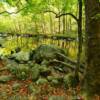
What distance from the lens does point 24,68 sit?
11352mm

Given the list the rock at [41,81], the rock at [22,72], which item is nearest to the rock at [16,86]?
the rock at [41,81]

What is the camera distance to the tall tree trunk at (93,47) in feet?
21.6

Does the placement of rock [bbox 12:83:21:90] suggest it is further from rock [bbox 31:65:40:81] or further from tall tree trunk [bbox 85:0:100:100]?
tall tree trunk [bbox 85:0:100:100]

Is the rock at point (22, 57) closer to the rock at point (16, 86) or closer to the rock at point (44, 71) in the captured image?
the rock at point (44, 71)

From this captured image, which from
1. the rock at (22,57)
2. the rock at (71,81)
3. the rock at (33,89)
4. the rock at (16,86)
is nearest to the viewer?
the rock at (33,89)

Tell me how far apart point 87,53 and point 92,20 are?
3.09 feet

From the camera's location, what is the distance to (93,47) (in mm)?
6621

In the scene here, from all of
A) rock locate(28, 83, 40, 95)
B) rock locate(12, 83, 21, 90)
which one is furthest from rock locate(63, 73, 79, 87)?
rock locate(12, 83, 21, 90)

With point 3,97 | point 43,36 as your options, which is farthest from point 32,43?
point 3,97

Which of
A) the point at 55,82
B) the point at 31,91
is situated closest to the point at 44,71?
the point at 55,82

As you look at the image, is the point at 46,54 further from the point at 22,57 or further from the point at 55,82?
the point at 55,82

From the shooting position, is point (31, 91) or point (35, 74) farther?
A: point (35, 74)

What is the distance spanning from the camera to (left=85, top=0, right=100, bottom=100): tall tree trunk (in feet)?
21.6

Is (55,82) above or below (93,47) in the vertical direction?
below
